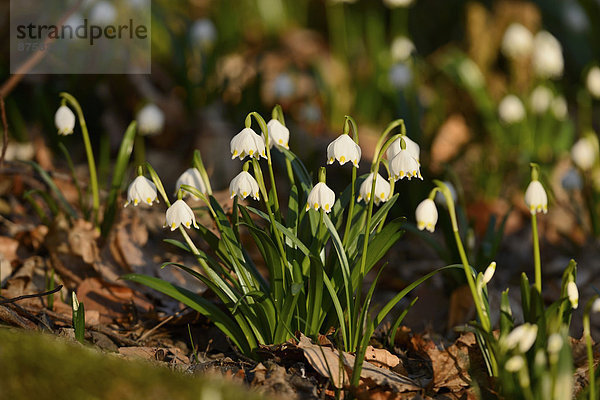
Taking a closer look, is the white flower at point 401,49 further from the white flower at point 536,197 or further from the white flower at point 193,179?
the white flower at point 536,197

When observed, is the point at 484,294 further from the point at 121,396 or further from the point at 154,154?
the point at 154,154

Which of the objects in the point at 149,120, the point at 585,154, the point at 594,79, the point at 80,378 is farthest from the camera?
the point at 594,79

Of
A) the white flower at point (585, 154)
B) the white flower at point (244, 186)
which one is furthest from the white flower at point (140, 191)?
the white flower at point (585, 154)

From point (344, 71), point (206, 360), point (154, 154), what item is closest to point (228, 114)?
point (154, 154)

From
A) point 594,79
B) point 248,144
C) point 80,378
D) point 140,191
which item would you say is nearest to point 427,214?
point 248,144

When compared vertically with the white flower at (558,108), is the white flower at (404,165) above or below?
below

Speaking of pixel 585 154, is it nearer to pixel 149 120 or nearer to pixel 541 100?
pixel 541 100

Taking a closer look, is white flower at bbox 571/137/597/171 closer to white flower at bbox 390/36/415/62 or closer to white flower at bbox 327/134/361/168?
white flower at bbox 390/36/415/62
